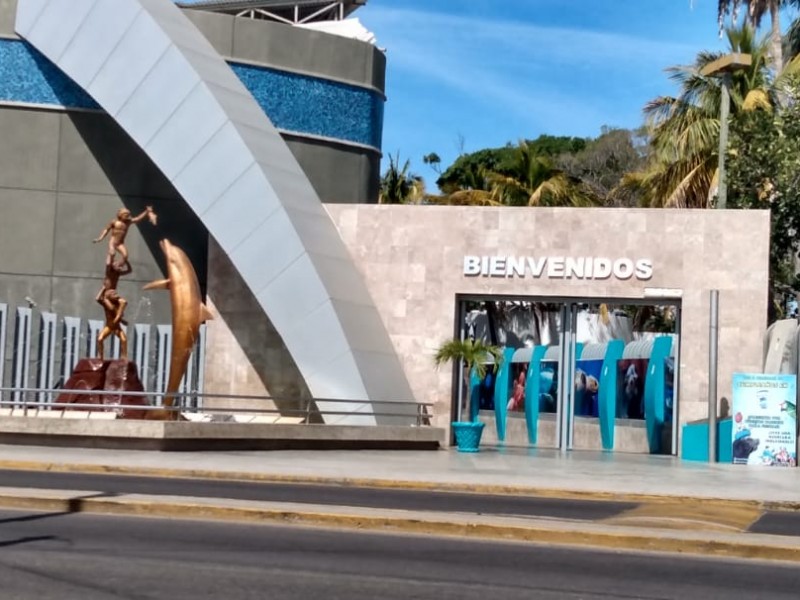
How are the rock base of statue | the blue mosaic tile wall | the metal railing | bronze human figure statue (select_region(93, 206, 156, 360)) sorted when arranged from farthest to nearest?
the blue mosaic tile wall
bronze human figure statue (select_region(93, 206, 156, 360))
the rock base of statue
the metal railing

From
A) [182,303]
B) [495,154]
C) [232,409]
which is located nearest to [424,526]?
[232,409]

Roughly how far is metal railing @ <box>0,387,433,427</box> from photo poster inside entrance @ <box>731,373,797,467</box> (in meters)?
6.56

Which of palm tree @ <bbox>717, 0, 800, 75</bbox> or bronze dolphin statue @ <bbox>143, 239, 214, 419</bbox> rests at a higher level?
palm tree @ <bbox>717, 0, 800, 75</bbox>

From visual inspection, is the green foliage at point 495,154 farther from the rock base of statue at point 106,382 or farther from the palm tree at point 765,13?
the rock base of statue at point 106,382

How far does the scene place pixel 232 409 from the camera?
24250mm

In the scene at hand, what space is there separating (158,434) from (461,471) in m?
5.34

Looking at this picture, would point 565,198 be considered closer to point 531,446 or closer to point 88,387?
point 531,446

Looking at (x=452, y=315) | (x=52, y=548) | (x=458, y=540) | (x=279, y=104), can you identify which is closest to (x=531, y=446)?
(x=452, y=315)


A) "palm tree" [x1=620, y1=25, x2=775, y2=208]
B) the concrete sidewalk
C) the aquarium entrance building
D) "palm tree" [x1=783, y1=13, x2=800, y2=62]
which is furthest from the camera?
"palm tree" [x1=783, y1=13, x2=800, y2=62]

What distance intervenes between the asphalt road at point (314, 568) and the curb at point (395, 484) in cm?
566

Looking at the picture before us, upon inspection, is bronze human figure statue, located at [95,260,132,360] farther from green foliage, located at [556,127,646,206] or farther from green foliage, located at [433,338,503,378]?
green foliage, located at [556,127,646,206]

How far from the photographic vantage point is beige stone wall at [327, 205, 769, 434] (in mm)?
27281

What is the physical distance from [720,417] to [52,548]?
1917 centimetres

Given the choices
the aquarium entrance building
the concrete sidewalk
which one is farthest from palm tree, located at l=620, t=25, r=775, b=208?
the concrete sidewalk
